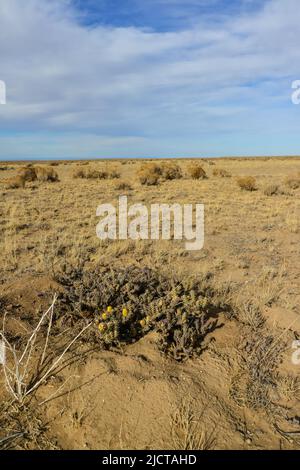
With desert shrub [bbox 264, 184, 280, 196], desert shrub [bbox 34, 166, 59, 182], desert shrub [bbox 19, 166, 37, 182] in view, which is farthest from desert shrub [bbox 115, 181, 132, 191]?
desert shrub [bbox 264, 184, 280, 196]

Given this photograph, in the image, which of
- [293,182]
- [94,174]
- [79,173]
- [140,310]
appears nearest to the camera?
[140,310]

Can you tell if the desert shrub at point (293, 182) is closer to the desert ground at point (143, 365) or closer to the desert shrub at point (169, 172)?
the desert shrub at point (169, 172)

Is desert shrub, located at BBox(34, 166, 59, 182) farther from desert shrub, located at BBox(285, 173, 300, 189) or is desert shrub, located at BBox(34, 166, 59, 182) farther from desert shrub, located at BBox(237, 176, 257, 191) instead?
desert shrub, located at BBox(285, 173, 300, 189)

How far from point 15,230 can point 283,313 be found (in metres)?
7.04

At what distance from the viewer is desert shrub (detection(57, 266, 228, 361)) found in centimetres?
315

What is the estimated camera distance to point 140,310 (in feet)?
11.3

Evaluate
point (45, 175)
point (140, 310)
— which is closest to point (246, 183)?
point (45, 175)

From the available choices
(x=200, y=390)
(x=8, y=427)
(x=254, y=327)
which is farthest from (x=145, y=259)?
(x=8, y=427)

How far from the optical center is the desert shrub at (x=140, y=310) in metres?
3.15

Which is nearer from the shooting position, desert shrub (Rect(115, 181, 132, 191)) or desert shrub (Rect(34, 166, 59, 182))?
desert shrub (Rect(115, 181, 132, 191))

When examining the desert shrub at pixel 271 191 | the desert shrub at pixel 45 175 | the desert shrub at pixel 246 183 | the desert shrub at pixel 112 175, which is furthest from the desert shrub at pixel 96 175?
the desert shrub at pixel 271 191

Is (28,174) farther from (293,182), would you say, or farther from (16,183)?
(293,182)

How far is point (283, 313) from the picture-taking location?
414 centimetres

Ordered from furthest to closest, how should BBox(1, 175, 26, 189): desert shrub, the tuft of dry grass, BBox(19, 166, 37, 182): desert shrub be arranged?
BBox(19, 166, 37, 182): desert shrub < BBox(1, 175, 26, 189): desert shrub < the tuft of dry grass
